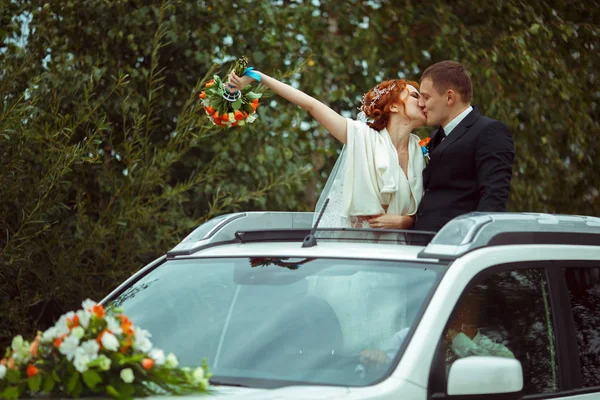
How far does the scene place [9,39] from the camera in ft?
23.1

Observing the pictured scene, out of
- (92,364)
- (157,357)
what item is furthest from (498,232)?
(92,364)

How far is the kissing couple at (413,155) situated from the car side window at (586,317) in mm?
617

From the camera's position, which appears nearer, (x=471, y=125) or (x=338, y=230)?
(x=338, y=230)

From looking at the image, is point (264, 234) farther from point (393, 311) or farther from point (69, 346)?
point (69, 346)

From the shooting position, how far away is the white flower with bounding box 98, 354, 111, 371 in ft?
9.55

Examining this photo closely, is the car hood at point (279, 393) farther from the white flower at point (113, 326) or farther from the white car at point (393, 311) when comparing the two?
the white flower at point (113, 326)

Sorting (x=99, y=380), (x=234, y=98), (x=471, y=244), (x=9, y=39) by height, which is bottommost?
(x=99, y=380)

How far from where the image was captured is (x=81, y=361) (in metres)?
2.91

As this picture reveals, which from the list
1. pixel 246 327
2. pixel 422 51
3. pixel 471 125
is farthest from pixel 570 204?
pixel 246 327

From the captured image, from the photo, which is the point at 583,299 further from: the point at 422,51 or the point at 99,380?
the point at 422,51

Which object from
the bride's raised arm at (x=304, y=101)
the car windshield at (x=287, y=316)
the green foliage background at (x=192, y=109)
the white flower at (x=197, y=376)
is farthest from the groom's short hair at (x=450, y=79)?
the white flower at (x=197, y=376)

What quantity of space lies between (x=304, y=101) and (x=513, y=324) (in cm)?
172

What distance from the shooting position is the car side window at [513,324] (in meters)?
3.57

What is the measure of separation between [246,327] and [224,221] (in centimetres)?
100
